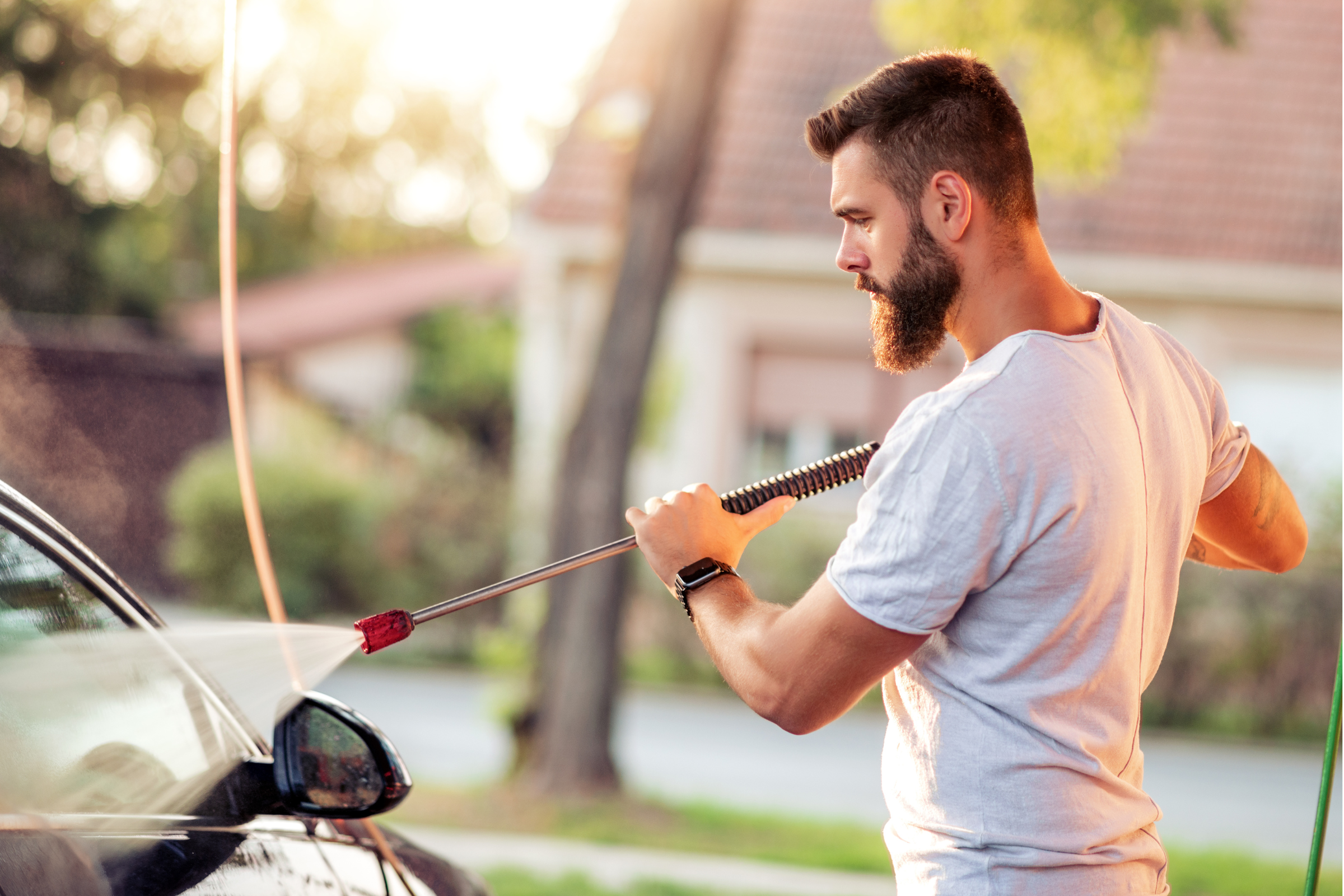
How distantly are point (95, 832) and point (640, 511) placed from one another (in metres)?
0.84

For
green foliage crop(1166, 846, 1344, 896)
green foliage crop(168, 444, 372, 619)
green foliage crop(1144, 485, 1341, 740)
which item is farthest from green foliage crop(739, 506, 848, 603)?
green foliage crop(1166, 846, 1344, 896)

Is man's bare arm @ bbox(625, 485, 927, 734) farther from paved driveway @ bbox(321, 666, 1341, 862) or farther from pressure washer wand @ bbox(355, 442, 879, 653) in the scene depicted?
paved driveway @ bbox(321, 666, 1341, 862)

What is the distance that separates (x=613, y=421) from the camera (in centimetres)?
695

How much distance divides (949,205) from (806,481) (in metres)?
0.52

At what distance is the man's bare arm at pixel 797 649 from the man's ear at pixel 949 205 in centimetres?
50

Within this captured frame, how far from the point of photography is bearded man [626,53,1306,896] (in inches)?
63.9

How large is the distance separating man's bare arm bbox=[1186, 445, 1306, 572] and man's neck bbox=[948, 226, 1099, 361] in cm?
54

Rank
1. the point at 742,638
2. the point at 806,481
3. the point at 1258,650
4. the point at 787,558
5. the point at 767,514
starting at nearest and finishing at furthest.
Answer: the point at 742,638 → the point at 767,514 → the point at 806,481 → the point at 1258,650 → the point at 787,558

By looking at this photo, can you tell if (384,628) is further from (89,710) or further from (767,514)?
(767,514)

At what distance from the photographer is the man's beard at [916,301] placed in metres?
1.80

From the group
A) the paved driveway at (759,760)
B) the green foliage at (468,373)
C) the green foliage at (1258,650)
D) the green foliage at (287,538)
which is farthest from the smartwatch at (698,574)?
the green foliage at (468,373)

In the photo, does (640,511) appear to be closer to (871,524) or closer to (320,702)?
(871,524)

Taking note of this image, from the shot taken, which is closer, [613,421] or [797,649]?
[797,649]

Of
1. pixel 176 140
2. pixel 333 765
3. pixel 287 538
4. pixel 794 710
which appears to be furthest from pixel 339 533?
pixel 794 710
